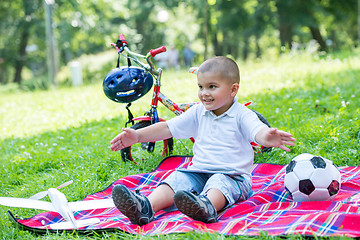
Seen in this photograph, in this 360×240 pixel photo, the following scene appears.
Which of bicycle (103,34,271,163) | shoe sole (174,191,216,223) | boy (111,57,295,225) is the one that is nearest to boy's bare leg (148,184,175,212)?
boy (111,57,295,225)

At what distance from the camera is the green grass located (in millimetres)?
3697

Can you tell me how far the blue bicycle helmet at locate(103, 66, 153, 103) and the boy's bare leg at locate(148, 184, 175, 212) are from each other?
116 cm

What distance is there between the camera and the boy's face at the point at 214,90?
2.75 meters

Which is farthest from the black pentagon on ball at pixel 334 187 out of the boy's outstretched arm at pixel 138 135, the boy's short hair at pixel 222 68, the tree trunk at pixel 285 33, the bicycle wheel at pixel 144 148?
the tree trunk at pixel 285 33

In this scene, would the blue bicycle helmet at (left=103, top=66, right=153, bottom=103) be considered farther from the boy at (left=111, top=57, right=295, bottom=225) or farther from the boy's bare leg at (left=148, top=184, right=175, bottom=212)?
the boy's bare leg at (left=148, top=184, right=175, bottom=212)

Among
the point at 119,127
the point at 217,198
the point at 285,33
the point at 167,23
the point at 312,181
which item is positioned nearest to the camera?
the point at 217,198

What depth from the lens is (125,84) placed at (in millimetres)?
3627

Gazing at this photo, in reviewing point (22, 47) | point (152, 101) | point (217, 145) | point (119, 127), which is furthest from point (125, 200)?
point (22, 47)

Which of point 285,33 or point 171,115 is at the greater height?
point 285,33

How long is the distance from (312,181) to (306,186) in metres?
0.05

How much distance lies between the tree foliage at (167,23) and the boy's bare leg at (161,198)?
6736 millimetres

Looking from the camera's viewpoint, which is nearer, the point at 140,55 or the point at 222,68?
the point at 222,68

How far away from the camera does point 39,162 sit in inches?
175

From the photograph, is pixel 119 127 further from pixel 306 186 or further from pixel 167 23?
pixel 167 23
